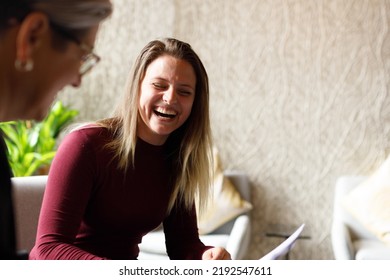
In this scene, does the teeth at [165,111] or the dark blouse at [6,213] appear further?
the teeth at [165,111]

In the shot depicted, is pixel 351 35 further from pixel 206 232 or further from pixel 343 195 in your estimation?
pixel 206 232

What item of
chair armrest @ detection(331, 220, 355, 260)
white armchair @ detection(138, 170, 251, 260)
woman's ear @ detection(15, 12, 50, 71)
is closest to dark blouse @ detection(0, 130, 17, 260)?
woman's ear @ detection(15, 12, 50, 71)

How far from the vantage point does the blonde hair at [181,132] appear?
122 cm

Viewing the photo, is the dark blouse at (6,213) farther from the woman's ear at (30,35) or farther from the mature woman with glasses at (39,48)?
the woman's ear at (30,35)

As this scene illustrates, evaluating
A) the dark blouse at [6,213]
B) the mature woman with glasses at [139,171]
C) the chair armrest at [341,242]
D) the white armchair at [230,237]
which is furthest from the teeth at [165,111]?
the chair armrest at [341,242]

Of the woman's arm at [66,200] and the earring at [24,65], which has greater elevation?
the earring at [24,65]

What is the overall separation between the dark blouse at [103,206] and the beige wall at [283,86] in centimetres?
59

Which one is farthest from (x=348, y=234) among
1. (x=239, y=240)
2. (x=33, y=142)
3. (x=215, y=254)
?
(x=33, y=142)

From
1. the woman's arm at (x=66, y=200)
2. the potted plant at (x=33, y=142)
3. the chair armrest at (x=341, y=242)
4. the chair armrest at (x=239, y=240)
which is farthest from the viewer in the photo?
the potted plant at (x=33, y=142)

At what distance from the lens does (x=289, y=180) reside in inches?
84.2

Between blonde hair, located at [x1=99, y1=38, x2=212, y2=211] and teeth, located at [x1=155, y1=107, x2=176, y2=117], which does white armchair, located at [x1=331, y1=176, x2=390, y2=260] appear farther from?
teeth, located at [x1=155, y1=107, x2=176, y2=117]

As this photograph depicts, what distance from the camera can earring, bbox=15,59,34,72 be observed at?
55 centimetres

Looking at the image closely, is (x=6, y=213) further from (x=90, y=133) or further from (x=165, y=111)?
(x=165, y=111)
